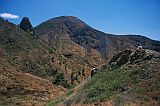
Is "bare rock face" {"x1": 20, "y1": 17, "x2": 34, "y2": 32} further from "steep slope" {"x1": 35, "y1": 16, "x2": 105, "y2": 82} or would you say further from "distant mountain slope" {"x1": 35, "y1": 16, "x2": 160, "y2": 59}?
"distant mountain slope" {"x1": 35, "y1": 16, "x2": 160, "y2": 59}

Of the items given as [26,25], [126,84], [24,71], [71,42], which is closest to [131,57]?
[126,84]

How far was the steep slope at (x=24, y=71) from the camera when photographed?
55344mm

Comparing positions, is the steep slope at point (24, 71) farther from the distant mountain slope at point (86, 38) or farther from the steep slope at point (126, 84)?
the distant mountain slope at point (86, 38)

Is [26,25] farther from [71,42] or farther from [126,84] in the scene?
[126,84]

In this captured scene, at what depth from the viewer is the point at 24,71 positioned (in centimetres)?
7025

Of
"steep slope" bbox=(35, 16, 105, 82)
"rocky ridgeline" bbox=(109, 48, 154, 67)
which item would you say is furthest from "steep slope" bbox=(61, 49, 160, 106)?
"steep slope" bbox=(35, 16, 105, 82)

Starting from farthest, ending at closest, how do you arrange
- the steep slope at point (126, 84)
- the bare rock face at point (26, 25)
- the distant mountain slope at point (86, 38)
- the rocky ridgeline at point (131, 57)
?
1. the distant mountain slope at point (86, 38)
2. the bare rock face at point (26, 25)
3. the rocky ridgeline at point (131, 57)
4. the steep slope at point (126, 84)

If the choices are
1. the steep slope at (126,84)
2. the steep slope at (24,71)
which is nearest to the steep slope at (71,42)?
the steep slope at (24,71)

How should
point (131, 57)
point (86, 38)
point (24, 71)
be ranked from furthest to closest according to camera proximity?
point (86, 38), point (24, 71), point (131, 57)

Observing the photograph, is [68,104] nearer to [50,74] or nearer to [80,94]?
[80,94]

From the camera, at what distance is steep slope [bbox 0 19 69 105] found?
55.3 meters

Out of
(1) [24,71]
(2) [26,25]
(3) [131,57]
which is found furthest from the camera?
(2) [26,25]

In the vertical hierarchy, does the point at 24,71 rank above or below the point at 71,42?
below

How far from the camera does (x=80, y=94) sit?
33656 millimetres
